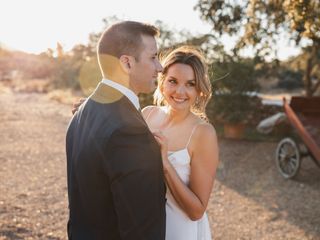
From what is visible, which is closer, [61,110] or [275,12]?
[275,12]

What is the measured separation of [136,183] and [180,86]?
1.24 meters

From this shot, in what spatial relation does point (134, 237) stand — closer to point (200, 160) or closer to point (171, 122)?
point (200, 160)

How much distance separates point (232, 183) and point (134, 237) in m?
6.87

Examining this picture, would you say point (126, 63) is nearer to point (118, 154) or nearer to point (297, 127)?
point (118, 154)

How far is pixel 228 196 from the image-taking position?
24.7ft

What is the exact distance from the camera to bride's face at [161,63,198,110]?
108 inches

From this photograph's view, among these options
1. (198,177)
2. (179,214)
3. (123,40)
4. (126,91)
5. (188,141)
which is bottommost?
(179,214)

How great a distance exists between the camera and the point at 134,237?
1.73 meters

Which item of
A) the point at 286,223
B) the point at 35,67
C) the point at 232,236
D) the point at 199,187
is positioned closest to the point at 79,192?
the point at 199,187

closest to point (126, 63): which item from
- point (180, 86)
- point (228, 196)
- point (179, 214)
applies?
point (180, 86)

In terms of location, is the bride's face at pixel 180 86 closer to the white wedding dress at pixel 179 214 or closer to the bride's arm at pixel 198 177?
the bride's arm at pixel 198 177

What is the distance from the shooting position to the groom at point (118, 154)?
168cm

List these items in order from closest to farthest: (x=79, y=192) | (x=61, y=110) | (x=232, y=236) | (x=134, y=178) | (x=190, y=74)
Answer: (x=134, y=178) < (x=79, y=192) < (x=190, y=74) < (x=232, y=236) < (x=61, y=110)

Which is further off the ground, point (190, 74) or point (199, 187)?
point (190, 74)
